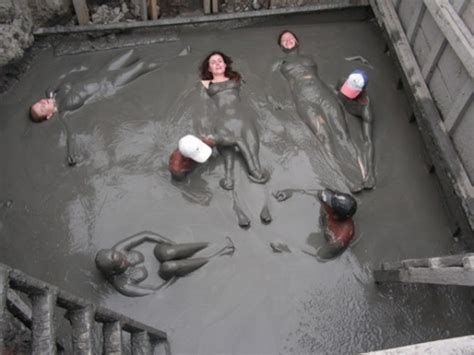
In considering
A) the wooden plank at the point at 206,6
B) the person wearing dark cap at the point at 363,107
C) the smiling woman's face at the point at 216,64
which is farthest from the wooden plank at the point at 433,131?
the wooden plank at the point at 206,6

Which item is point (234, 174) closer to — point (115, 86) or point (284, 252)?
point (284, 252)

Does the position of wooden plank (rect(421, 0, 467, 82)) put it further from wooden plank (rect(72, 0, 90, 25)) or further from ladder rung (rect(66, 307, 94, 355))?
wooden plank (rect(72, 0, 90, 25))

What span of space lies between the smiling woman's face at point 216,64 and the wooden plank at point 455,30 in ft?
7.79

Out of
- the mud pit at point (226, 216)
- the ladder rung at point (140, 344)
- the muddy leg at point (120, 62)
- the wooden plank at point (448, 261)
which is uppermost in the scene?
the wooden plank at point (448, 261)

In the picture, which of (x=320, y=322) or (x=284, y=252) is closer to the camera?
(x=320, y=322)

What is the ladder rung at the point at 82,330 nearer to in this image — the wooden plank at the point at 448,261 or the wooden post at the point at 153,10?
the wooden plank at the point at 448,261

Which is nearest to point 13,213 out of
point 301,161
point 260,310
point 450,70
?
point 260,310

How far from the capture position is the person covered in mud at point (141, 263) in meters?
4.23

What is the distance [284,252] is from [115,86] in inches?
116

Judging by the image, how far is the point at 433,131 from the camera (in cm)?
489

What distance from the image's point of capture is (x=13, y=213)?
4.84 meters

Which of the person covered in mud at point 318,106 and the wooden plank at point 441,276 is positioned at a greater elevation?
the wooden plank at point 441,276

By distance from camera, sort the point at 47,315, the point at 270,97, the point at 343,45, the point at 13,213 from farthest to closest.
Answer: the point at 343,45
the point at 270,97
the point at 13,213
the point at 47,315

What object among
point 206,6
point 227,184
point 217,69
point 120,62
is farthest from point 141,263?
point 206,6
